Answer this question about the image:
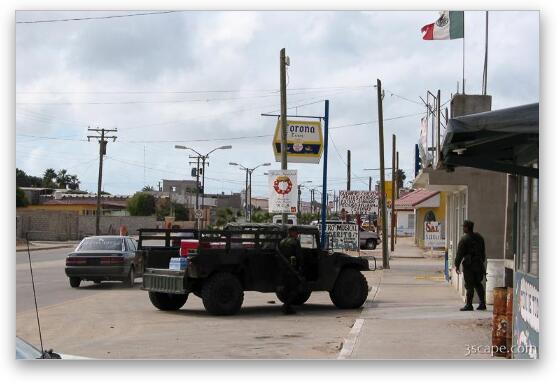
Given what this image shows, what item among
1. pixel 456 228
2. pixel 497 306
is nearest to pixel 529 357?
pixel 497 306

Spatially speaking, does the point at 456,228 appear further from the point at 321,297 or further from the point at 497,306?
the point at 497,306

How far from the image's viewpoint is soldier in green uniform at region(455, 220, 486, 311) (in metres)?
16.2

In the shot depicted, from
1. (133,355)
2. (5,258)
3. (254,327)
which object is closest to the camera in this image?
(5,258)

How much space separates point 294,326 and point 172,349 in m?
3.22

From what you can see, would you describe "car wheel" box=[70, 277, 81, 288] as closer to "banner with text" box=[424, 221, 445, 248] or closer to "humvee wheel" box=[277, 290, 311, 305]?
"humvee wheel" box=[277, 290, 311, 305]

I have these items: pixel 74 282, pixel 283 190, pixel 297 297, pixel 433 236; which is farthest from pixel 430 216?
pixel 297 297

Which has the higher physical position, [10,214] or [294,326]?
[10,214]

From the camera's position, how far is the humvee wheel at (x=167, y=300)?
17516mm

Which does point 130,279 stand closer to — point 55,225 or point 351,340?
point 351,340

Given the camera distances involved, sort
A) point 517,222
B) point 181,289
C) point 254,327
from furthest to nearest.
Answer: point 181,289, point 254,327, point 517,222

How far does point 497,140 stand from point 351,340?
412cm

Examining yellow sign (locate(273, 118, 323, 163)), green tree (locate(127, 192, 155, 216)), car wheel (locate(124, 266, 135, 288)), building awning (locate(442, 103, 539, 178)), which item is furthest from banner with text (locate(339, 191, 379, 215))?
green tree (locate(127, 192, 155, 216))

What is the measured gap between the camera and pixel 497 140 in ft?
32.2

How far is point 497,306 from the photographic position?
36.5ft
